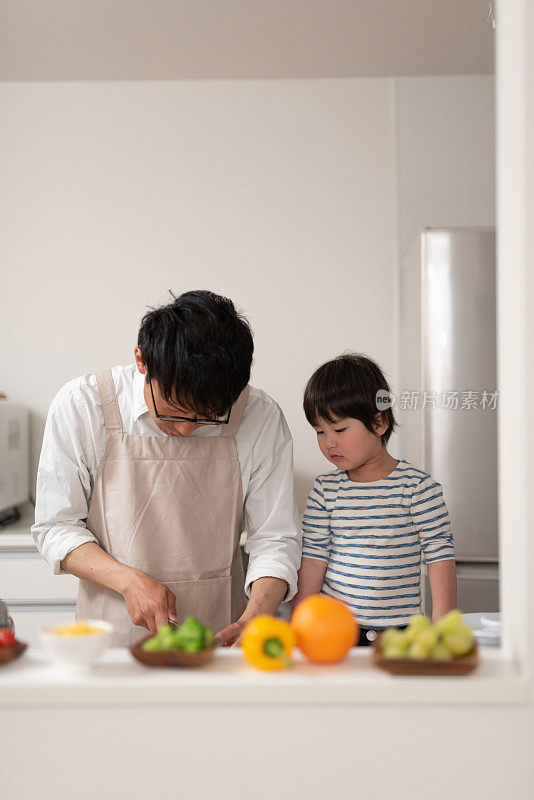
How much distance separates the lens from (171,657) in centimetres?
82

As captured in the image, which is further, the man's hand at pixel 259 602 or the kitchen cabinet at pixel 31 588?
the kitchen cabinet at pixel 31 588

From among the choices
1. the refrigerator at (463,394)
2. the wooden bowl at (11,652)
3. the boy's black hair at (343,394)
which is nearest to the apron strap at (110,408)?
the boy's black hair at (343,394)

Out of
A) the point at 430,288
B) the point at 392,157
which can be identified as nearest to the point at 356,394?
the point at 430,288

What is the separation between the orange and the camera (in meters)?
0.83

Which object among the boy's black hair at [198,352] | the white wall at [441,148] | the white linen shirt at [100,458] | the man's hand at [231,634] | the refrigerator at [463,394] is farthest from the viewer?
the white wall at [441,148]

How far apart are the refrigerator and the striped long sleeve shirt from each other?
2.44 ft

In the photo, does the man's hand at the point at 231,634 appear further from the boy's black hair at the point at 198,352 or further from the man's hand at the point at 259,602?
the boy's black hair at the point at 198,352

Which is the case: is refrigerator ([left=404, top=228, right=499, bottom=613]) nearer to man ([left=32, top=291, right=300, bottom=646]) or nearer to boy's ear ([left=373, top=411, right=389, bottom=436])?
boy's ear ([left=373, top=411, right=389, bottom=436])

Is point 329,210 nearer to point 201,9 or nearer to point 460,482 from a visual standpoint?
point 201,9

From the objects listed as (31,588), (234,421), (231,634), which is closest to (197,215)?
(31,588)

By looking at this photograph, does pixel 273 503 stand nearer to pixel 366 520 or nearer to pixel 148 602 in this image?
pixel 366 520

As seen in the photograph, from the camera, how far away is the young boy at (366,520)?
150 centimetres

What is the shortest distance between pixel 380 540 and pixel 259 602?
0.98ft

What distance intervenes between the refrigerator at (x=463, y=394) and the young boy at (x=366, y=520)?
27.9 inches
